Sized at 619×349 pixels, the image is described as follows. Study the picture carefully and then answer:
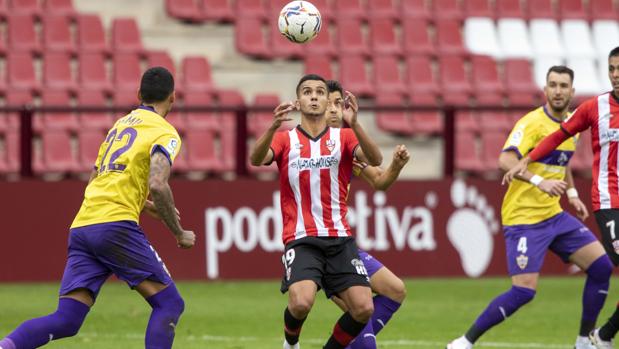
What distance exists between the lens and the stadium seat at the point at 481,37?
2045 cm

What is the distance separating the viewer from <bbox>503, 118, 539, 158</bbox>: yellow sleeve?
998 centimetres

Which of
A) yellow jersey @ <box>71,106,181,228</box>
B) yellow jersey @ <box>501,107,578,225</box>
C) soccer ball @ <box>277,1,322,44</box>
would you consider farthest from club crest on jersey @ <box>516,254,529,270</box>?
yellow jersey @ <box>71,106,181,228</box>

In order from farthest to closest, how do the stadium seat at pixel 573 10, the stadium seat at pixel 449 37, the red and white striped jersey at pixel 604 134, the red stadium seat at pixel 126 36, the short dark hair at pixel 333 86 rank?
the stadium seat at pixel 573 10 → the stadium seat at pixel 449 37 → the red stadium seat at pixel 126 36 → the red and white striped jersey at pixel 604 134 → the short dark hair at pixel 333 86

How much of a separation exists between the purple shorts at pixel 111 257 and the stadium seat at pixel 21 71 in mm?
10419

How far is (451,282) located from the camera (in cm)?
1499

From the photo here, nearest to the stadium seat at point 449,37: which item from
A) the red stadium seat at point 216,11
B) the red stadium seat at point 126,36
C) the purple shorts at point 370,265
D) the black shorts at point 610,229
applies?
the red stadium seat at point 216,11

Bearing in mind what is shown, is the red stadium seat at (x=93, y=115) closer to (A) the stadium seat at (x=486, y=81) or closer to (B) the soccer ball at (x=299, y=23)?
(A) the stadium seat at (x=486, y=81)

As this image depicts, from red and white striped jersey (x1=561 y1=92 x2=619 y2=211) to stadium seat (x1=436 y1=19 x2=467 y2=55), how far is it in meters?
10.9

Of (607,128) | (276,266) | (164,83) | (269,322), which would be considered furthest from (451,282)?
(164,83)

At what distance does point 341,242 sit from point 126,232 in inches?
58.7

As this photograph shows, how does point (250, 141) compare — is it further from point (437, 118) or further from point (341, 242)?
point (341, 242)

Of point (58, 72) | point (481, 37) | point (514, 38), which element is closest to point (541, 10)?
point (514, 38)

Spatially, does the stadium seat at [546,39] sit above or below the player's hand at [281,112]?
above

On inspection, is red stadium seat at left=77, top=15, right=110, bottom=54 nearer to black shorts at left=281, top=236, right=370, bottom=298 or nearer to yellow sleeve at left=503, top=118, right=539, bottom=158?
yellow sleeve at left=503, top=118, right=539, bottom=158
